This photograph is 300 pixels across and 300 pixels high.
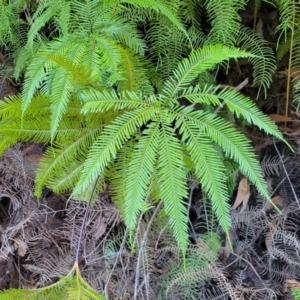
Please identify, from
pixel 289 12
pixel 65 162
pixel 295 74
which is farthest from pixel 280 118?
pixel 65 162

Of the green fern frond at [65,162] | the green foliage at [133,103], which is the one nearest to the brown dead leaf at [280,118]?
the green foliage at [133,103]

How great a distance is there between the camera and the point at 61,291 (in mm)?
1209

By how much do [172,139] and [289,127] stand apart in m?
0.55

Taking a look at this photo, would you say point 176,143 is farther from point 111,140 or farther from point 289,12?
point 289,12

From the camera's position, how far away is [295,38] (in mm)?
1166

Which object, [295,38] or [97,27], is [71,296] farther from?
[295,38]

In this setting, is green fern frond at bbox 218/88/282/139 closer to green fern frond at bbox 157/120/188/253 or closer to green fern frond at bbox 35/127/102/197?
green fern frond at bbox 157/120/188/253

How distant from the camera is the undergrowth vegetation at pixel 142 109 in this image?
1019 millimetres

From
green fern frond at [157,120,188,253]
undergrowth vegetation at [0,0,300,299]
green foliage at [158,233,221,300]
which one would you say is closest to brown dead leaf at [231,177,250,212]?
undergrowth vegetation at [0,0,300,299]

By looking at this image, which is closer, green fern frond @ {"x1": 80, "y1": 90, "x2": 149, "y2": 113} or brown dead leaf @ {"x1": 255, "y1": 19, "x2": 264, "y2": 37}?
green fern frond @ {"x1": 80, "y1": 90, "x2": 149, "y2": 113}

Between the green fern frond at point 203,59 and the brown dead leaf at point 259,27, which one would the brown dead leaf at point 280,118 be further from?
the green fern frond at point 203,59

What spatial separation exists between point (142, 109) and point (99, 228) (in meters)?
0.56

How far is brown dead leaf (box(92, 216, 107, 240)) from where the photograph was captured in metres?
1.40

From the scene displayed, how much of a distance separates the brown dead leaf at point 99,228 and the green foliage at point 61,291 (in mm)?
193
